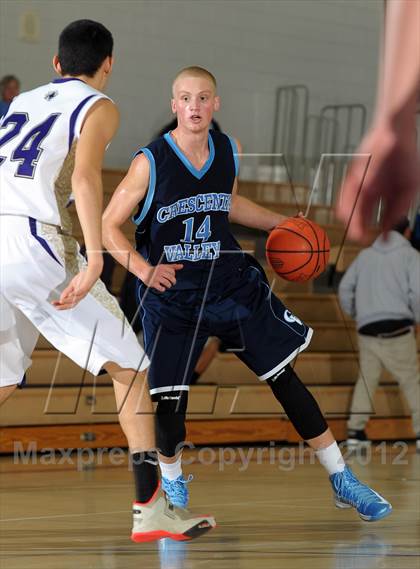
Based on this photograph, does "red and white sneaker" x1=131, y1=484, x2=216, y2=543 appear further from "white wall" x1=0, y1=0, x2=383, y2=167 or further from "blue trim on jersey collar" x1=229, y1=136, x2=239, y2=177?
"white wall" x1=0, y1=0, x2=383, y2=167

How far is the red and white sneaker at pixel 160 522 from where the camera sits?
307 cm

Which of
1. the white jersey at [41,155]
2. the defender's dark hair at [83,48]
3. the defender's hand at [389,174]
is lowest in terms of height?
the white jersey at [41,155]

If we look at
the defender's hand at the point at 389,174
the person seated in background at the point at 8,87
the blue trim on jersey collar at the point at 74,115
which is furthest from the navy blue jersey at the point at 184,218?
the person seated in background at the point at 8,87

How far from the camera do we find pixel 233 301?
3.62m

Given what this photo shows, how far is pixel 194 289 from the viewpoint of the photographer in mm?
3586

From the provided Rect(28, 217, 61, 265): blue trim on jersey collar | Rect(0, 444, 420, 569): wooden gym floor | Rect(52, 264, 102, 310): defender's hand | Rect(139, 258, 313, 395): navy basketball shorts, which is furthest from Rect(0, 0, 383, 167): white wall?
Rect(52, 264, 102, 310): defender's hand

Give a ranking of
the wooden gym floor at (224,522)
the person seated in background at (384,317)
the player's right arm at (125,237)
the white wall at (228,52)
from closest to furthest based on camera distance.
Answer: the wooden gym floor at (224,522)
the player's right arm at (125,237)
the person seated in background at (384,317)
the white wall at (228,52)

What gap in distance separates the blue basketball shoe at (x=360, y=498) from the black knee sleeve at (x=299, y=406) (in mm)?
177

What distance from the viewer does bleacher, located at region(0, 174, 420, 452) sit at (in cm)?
635

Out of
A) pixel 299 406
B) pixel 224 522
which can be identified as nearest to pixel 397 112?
pixel 299 406

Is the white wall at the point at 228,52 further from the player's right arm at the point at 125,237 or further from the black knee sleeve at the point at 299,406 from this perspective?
the black knee sleeve at the point at 299,406

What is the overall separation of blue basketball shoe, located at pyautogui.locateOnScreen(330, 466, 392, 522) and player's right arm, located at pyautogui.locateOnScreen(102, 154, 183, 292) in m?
0.92

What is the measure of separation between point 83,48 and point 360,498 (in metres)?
1.78

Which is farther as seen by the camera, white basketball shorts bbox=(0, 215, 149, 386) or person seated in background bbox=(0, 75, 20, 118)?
person seated in background bbox=(0, 75, 20, 118)
